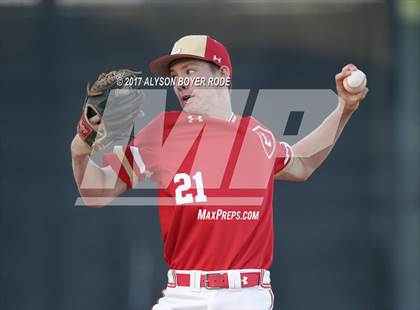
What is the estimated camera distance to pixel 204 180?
3.19 metres

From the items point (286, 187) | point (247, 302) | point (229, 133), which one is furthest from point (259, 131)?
point (286, 187)

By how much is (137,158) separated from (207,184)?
9.7 inches

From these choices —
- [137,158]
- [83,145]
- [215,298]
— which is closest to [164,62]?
[137,158]

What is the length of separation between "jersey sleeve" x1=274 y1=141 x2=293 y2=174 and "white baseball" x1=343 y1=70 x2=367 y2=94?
1.09 feet

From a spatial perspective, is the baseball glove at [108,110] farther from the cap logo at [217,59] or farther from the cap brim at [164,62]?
the cap logo at [217,59]

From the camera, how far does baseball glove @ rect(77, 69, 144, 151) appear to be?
2.95 meters

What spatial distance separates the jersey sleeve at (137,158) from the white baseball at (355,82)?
649mm

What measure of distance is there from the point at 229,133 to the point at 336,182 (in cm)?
208

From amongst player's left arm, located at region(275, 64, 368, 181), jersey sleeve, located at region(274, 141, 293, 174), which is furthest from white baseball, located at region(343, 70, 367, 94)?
jersey sleeve, located at region(274, 141, 293, 174)

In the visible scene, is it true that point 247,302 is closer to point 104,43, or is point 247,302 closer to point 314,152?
point 314,152

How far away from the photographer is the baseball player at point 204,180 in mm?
3115

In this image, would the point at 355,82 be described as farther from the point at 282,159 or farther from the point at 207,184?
→ the point at 207,184

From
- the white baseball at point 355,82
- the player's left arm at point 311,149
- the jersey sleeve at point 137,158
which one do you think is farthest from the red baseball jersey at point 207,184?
the white baseball at point 355,82

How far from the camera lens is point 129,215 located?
16.9 feet
